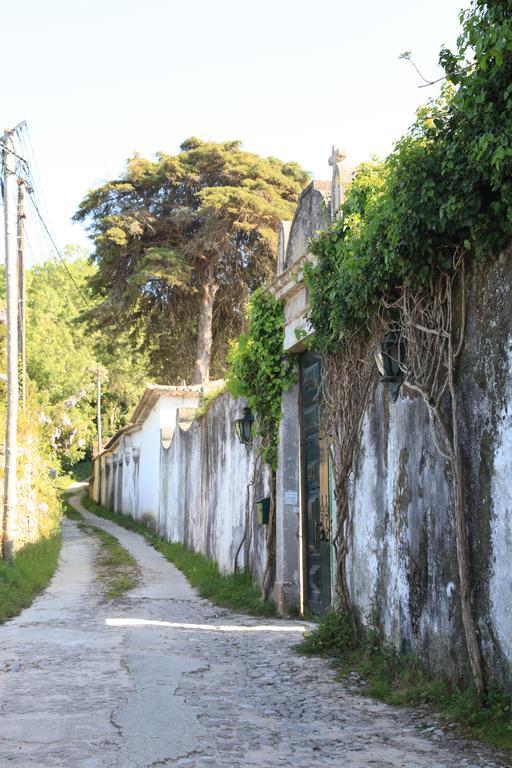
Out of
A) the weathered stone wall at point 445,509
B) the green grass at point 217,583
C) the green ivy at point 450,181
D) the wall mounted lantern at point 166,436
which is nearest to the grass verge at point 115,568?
the green grass at point 217,583

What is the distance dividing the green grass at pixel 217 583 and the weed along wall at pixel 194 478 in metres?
Result: 0.19

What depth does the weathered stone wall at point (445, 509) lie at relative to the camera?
4.59 metres

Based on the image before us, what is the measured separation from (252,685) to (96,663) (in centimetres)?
139

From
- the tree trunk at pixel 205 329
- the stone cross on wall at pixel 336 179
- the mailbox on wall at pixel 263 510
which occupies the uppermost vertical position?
the tree trunk at pixel 205 329

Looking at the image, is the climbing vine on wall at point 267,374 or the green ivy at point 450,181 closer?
the green ivy at point 450,181

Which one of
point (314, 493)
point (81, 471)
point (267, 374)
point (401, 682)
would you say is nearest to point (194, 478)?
point (267, 374)

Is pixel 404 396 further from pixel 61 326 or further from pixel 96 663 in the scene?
pixel 61 326

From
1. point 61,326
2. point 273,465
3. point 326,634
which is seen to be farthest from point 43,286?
point 326,634

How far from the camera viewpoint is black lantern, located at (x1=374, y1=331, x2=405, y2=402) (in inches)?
243

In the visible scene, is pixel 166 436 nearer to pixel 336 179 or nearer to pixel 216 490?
pixel 216 490

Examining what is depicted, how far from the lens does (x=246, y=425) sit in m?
10.8

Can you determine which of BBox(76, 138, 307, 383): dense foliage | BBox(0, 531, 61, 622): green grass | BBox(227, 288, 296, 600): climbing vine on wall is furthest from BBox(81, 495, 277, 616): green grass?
BBox(76, 138, 307, 383): dense foliage

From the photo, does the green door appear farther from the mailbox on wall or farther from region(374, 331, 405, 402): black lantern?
region(374, 331, 405, 402): black lantern

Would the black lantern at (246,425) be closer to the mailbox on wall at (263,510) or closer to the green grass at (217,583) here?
the mailbox on wall at (263,510)
